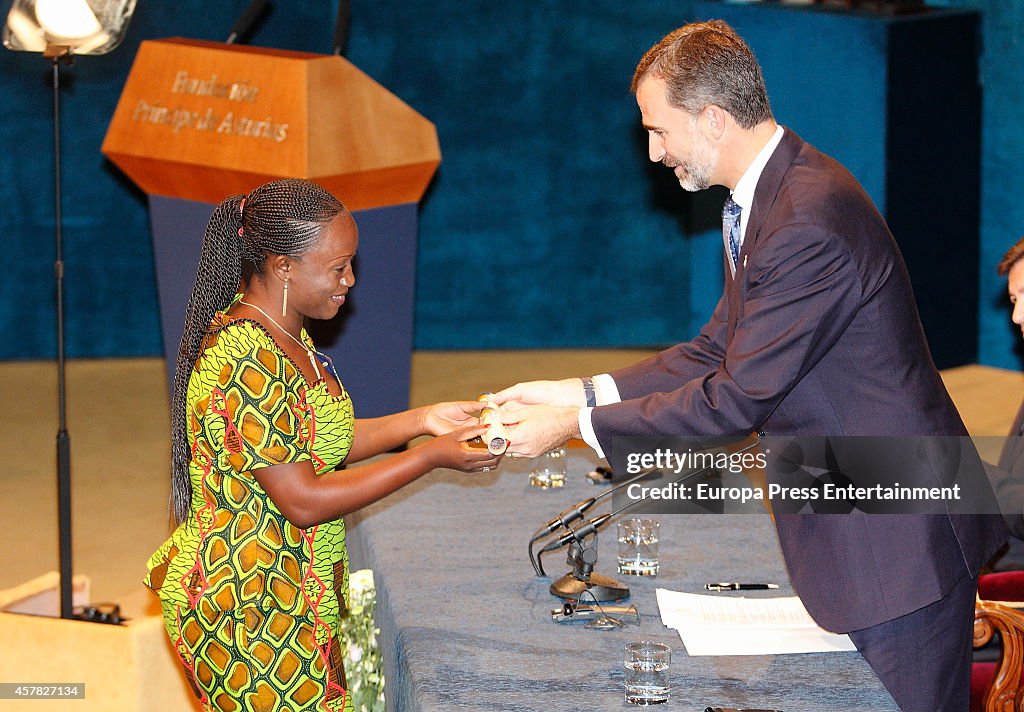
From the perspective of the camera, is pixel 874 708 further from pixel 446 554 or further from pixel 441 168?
pixel 441 168

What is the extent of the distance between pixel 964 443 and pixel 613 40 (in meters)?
6.31

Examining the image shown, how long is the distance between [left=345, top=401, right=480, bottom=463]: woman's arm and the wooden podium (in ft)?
5.38

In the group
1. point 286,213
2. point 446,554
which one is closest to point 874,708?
point 446,554

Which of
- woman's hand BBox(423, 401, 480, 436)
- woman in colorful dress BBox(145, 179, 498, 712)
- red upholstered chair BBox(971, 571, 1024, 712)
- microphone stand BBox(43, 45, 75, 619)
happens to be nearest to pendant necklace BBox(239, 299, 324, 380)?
woman in colorful dress BBox(145, 179, 498, 712)

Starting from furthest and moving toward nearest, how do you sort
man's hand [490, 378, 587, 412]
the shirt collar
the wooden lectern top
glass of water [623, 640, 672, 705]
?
1. the wooden lectern top
2. man's hand [490, 378, 587, 412]
3. the shirt collar
4. glass of water [623, 640, 672, 705]

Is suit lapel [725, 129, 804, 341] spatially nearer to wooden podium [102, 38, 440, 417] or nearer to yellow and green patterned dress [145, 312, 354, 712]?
yellow and green patterned dress [145, 312, 354, 712]

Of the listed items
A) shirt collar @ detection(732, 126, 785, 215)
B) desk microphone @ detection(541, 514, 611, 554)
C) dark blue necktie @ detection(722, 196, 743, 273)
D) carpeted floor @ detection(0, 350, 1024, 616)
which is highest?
shirt collar @ detection(732, 126, 785, 215)

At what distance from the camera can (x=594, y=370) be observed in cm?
857

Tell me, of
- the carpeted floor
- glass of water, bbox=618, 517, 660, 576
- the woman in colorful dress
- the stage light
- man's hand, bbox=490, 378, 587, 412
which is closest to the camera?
the woman in colorful dress

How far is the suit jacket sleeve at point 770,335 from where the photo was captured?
8.64 feet

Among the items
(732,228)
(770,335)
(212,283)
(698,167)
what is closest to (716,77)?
(698,167)

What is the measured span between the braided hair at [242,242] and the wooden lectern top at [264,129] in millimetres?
1886

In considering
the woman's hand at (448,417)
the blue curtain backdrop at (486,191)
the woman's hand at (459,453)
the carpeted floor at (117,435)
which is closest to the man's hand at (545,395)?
the woman's hand at (448,417)

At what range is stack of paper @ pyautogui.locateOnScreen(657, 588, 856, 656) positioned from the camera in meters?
2.73
